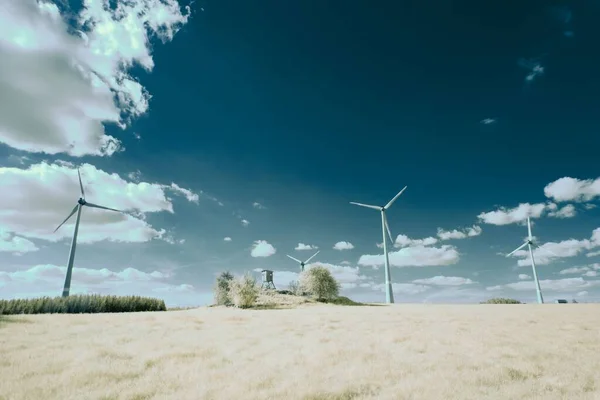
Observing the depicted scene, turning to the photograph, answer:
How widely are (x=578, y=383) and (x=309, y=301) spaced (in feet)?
172

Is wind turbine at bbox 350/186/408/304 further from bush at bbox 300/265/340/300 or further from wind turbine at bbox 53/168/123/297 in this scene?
wind turbine at bbox 53/168/123/297

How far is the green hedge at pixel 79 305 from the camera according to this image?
37.6 meters

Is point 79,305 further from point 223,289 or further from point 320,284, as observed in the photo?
point 320,284

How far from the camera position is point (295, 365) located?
40.0 feet

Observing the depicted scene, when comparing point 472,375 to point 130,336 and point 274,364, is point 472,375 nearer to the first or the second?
point 274,364

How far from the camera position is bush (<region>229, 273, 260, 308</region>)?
5547cm

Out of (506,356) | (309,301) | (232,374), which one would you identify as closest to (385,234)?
(309,301)

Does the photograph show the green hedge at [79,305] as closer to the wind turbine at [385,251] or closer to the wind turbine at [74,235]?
the wind turbine at [74,235]

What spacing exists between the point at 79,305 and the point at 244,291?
22.5m

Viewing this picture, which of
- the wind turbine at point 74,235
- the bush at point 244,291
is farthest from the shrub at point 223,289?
the wind turbine at point 74,235

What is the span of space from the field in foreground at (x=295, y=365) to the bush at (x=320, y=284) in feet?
147

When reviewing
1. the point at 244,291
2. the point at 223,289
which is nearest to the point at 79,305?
the point at 244,291

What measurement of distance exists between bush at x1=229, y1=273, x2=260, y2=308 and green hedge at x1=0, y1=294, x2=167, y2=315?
11240 millimetres

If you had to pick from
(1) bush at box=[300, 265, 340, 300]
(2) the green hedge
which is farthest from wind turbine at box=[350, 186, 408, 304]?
(2) the green hedge
